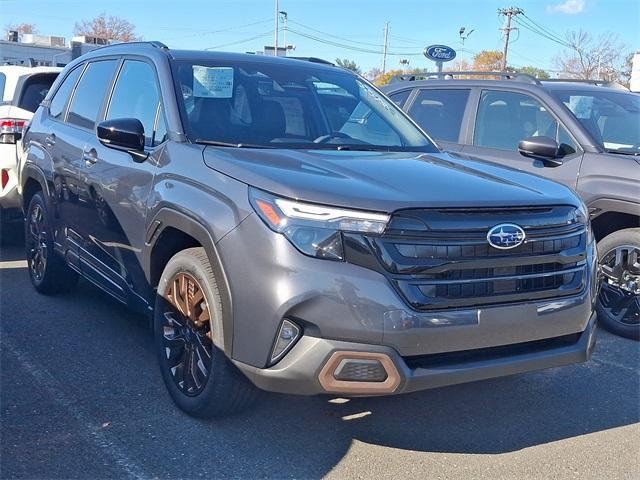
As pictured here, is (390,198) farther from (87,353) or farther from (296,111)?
(87,353)

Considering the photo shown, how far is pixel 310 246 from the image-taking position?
3066 millimetres

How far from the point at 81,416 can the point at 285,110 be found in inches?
82.5

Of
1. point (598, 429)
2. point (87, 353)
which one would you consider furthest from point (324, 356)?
point (87, 353)

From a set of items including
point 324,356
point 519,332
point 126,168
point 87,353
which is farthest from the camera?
point 87,353

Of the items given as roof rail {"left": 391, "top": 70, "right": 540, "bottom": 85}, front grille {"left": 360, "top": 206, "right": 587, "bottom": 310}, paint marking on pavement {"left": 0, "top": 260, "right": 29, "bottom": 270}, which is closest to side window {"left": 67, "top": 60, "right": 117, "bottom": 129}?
paint marking on pavement {"left": 0, "top": 260, "right": 29, "bottom": 270}

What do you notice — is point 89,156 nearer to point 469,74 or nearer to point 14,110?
point 14,110

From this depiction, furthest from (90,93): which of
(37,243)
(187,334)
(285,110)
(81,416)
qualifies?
(81,416)

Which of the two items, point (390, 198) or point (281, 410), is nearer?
point (390, 198)

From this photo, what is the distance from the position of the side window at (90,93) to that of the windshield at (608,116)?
141 inches

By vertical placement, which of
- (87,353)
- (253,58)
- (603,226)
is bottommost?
(87,353)

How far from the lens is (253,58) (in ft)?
15.9

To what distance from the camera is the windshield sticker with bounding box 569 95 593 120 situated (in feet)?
19.8

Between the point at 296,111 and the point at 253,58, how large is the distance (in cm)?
58

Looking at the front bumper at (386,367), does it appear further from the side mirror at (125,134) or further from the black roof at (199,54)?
the black roof at (199,54)
